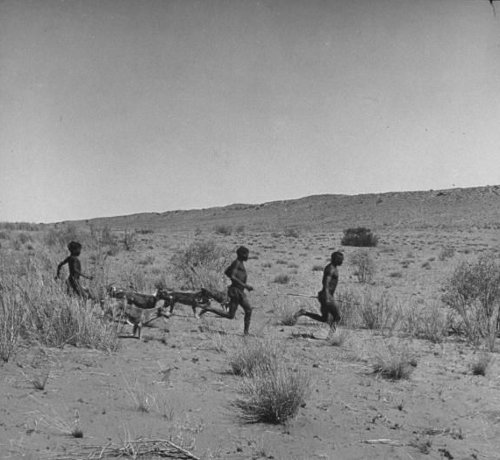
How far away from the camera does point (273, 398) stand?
625 centimetres

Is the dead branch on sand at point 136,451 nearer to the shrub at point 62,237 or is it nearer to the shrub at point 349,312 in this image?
the shrub at point 349,312

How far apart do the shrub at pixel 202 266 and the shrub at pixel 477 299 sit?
19.4ft

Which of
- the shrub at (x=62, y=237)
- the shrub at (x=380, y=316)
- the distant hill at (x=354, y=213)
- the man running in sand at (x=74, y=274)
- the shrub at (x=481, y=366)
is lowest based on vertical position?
the shrub at (x=481, y=366)

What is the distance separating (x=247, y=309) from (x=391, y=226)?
44.0 meters

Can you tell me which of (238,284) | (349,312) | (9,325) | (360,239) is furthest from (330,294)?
(360,239)

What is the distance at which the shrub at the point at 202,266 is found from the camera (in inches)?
632

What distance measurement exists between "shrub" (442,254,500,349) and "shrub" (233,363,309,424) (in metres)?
5.22

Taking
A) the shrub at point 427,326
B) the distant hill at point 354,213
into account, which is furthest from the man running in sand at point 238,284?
the distant hill at point 354,213

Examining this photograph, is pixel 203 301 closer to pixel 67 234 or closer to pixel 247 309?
pixel 247 309

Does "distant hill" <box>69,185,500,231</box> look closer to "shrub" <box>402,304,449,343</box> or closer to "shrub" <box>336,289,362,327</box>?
"shrub" <box>336,289,362,327</box>

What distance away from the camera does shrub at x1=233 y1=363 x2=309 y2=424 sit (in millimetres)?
6273

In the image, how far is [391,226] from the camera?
2060 inches

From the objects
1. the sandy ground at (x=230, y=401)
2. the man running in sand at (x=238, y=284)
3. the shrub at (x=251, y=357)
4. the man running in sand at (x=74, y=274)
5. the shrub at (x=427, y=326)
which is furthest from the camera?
the shrub at (x=427, y=326)

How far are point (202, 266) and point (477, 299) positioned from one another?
7.39m
